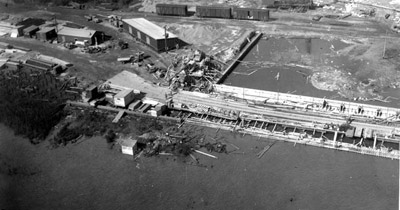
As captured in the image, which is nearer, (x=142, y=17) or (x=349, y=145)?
(x=349, y=145)

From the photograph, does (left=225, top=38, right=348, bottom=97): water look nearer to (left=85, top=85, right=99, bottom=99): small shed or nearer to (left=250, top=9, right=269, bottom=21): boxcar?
(left=250, top=9, right=269, bottom=21): boxcar

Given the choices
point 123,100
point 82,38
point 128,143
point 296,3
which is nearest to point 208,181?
point 128,143

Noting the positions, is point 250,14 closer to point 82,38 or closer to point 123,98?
point 82,38

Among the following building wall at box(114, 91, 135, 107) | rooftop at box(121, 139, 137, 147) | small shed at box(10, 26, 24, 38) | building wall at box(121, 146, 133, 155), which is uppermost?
small shed at box(10, 26, 24, 38)

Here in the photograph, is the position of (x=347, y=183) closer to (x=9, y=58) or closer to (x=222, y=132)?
(x=222, y=132)

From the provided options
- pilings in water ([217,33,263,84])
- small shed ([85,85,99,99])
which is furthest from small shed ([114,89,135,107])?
pilings in water ([217,33,263,84])

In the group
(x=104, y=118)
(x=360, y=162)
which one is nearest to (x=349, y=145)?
(x=360, y=162)

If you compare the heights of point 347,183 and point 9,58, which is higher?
point 9,58
